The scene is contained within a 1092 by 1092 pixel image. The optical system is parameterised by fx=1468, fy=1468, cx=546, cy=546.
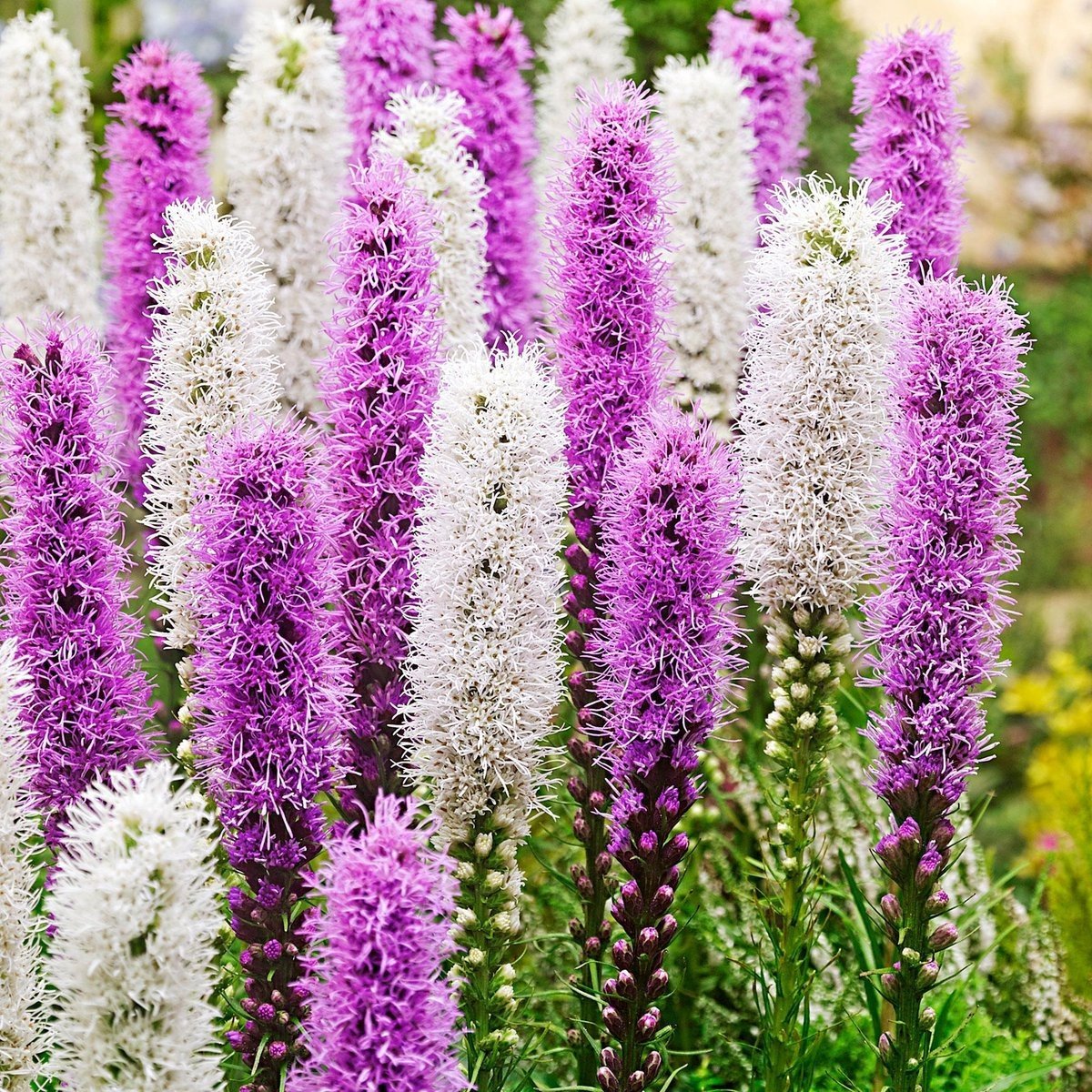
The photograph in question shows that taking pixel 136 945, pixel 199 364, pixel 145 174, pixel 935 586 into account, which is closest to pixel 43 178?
pixel 145 174

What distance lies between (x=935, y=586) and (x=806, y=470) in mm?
432

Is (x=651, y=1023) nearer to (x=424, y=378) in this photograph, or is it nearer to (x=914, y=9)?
(x=424, y=378)

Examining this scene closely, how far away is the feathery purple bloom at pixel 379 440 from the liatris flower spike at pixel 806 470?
871 millimetres

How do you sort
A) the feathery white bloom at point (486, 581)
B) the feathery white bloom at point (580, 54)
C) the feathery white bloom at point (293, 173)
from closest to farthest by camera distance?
the feathery white bloom at point (486, 581) → the feathery white bloom at point (293, 173) → the feathery white bloom at point (580, 54)

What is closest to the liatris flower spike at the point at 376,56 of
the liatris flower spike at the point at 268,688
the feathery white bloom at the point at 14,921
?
the liatris flower spike at the point at 268,688

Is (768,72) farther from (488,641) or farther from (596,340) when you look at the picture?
(488,641)

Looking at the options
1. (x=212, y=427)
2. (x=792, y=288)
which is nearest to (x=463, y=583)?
(x=212, y=427)

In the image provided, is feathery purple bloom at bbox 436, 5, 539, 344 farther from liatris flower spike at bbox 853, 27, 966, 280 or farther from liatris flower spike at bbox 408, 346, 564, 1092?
liatris flower spike at bbox 408, 346, 564, 1092

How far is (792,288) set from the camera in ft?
12.1

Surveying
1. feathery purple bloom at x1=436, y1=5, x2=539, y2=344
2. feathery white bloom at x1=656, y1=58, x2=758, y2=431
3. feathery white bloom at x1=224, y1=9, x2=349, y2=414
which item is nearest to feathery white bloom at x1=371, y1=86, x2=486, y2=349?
feathery purple bloom at x1=436, y1=5, x2=539, y2=344

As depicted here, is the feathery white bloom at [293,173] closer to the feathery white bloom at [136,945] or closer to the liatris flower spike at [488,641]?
the liatris flower spike at [488,641]

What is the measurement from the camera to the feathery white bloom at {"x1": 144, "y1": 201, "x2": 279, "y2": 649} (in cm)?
375

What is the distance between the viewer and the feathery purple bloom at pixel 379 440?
373cm

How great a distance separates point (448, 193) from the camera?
4520 millimetres
